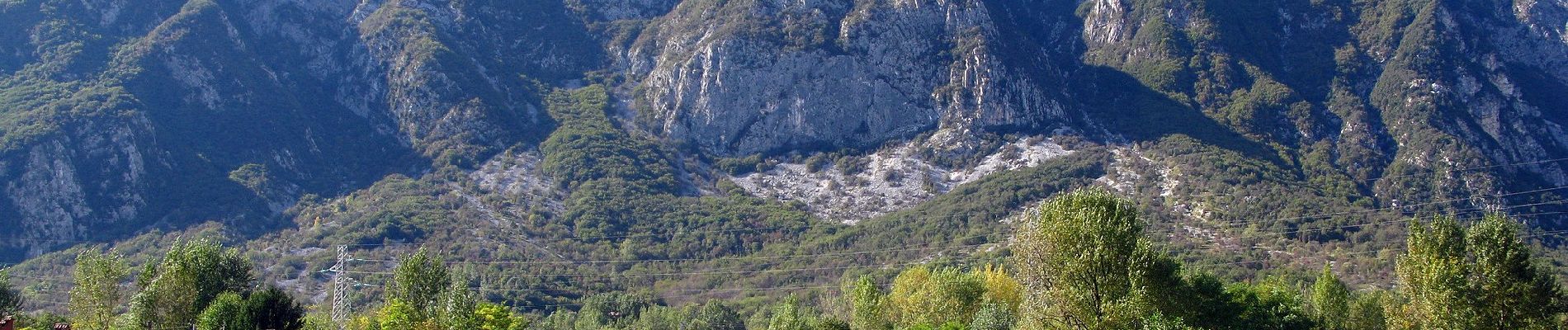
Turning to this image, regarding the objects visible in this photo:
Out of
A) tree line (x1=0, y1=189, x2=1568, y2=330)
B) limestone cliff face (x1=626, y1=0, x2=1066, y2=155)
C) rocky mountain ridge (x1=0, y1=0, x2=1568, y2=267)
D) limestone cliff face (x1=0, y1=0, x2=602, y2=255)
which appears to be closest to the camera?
tree line (x1=0, y1=189, x2=1568, y2=330)

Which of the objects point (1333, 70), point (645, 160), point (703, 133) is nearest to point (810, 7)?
point (703, 133)

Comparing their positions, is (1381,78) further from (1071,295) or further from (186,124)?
(186,124)

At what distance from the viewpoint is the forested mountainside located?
5586 inches

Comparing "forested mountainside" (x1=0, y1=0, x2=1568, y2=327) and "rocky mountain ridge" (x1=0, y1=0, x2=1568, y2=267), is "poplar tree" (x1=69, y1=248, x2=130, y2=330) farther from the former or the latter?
"rocky mountain ridge" (x1=0, y1=0, x2=1568, y2=267)

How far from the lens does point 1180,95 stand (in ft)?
593

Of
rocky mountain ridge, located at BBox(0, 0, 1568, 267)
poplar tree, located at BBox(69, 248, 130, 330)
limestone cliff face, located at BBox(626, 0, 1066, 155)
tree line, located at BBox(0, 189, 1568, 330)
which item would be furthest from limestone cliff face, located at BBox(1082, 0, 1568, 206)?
poplar tree, located at BBox(69, 248, 130, 330)

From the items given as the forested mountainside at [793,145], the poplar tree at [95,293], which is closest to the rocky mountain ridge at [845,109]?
the forested mountainside at [793,145]

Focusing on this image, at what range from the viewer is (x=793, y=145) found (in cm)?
18800

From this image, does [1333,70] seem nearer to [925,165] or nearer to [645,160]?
[925,165]

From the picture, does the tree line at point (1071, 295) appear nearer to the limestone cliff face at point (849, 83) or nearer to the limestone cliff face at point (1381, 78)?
the limestone cliff face at point (1381, 78)

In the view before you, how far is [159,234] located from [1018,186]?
4307 inches

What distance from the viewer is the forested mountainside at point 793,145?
141875 millimetres

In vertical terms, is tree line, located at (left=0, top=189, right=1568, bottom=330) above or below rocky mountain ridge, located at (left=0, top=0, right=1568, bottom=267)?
below

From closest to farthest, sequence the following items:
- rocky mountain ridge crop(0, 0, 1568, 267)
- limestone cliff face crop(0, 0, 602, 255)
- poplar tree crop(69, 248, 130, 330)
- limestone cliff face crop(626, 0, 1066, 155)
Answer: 1. poplar tree crop(69, 248, 130, 330)
2. limestone cliff face crop(0, 0, 602, 255)
3. rocky mountain ridge crop(0, 0, 1568, 267)
4. limestone cliff face crop(626, 0, 1066, 155)
